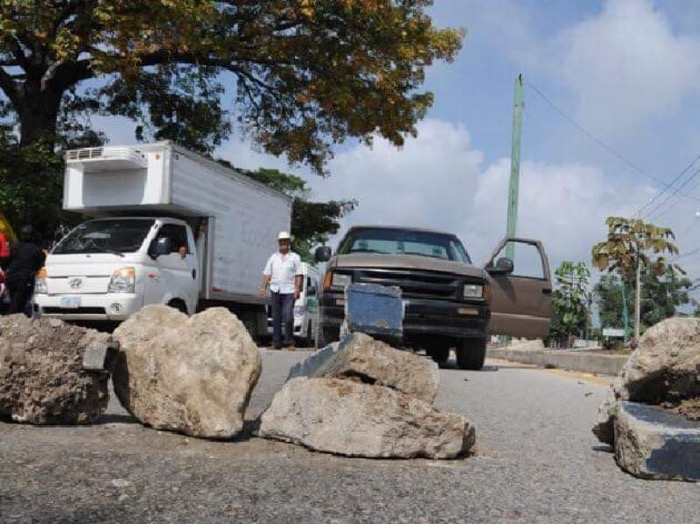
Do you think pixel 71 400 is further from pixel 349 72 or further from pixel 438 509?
pixel 349 72

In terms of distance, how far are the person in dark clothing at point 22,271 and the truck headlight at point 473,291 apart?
627cm

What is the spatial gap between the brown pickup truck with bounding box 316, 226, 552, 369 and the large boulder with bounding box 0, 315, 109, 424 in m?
5.13

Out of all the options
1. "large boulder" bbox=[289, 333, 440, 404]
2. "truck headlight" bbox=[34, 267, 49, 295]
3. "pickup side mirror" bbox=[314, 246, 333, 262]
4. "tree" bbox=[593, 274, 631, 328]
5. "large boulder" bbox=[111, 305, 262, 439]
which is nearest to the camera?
"large boulder" bbox=[111, 305, 262, 439]

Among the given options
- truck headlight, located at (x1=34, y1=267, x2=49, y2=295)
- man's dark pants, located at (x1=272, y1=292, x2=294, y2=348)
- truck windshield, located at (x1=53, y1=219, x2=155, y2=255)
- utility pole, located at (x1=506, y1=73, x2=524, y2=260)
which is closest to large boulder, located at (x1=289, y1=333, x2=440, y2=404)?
man's dark pants, located at (x1=272, y1=292, x2=294, y2=348)

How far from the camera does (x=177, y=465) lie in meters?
3.64

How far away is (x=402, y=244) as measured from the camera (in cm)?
1091

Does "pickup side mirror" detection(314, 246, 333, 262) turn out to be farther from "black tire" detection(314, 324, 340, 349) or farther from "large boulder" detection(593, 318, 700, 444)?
"large boulder" detection(593, 318, 700, 444)

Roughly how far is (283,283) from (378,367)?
7452 mm

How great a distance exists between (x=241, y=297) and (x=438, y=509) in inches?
483

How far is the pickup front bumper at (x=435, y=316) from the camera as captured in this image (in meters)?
9.66

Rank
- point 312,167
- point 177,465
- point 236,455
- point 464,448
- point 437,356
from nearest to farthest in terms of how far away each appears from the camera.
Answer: point 177,465, point 236,455, point 464,448, point 437,356, point 312,167

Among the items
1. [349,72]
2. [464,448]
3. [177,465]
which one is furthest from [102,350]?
[349,72]

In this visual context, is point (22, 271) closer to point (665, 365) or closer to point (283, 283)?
point (283, 283)

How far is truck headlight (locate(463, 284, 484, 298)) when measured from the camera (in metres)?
10.1
